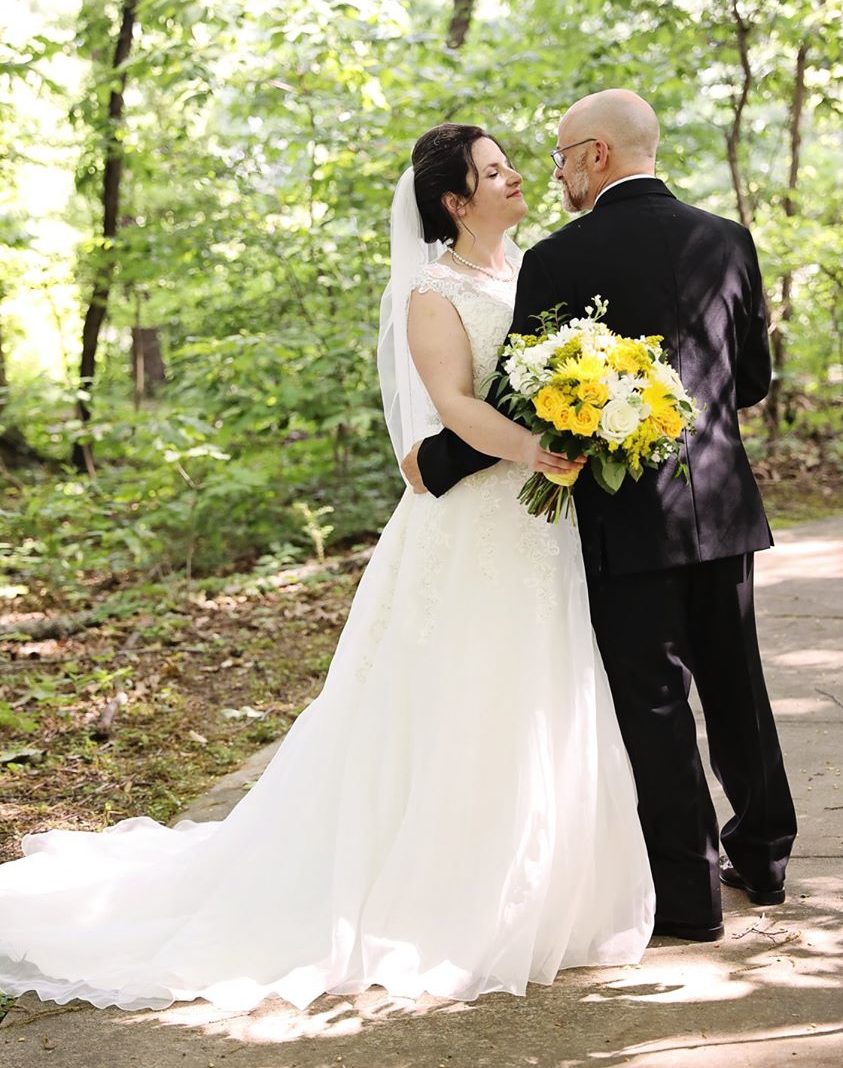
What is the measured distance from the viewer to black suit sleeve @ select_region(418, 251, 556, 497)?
2957 mm

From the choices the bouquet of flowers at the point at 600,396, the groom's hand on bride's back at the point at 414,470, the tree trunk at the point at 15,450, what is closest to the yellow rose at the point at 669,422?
the bouquet of flowers at the point at 600,396

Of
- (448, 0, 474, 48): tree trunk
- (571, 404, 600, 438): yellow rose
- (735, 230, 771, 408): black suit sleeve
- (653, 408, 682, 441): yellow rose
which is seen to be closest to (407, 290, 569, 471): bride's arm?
(571, 404, 600, 438): yellow rose

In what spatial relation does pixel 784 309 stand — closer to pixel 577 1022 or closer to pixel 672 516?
pixel 672 516

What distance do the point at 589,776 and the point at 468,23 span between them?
33.5 ft

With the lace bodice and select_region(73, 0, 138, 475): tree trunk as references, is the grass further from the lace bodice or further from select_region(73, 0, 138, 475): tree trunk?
select_region(73, 0, 138, 475): tree trunk

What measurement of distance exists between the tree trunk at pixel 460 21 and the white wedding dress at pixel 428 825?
349 inches

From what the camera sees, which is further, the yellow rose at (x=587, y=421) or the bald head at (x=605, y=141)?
the bald head at (x=605, y=141)

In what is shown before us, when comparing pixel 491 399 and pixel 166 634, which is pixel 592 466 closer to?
pixel 491 399

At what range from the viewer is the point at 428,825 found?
10.3 feet

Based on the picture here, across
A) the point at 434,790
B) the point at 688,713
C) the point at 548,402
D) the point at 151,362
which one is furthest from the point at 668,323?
the point at 151,362

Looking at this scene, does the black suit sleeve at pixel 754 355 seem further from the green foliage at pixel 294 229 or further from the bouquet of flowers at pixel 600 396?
the green foliage at pixel 294 229

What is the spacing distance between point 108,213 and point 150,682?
20.0ft

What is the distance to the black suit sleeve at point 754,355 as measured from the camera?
10.5 feet

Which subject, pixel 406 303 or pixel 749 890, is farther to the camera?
pixel 406 303
